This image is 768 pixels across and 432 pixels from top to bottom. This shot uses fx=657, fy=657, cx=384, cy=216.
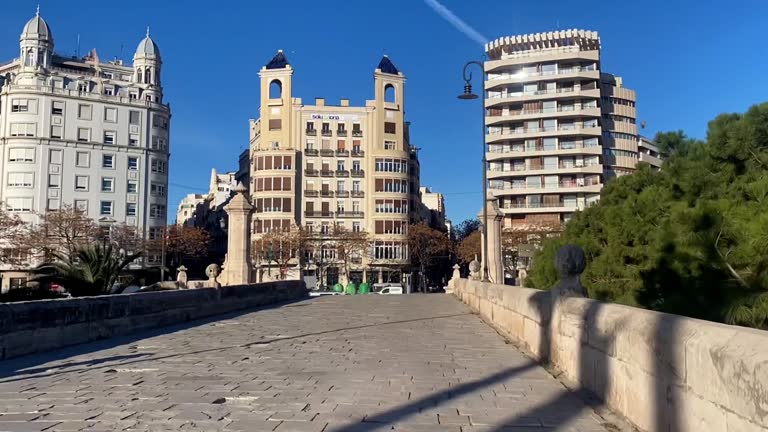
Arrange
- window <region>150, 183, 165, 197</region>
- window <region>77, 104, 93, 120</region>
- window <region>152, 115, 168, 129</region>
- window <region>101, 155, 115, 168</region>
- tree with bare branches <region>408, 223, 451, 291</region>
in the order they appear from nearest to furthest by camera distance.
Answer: window <region>77, 104, 93, 120</region>
window <region>101, 155, 115, 168</region>
window <region>150, 183, 165, 197</region>
tree with bare branches <region>408, 223, 451, 291</region>
window <region>152, 115, 168, 129</region>

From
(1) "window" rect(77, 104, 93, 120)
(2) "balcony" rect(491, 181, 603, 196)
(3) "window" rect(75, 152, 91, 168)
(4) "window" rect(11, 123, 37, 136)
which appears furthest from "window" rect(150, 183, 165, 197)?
(2) "balcony" rect(491, 181, 603, 196)

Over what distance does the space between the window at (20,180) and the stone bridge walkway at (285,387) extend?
205 feet

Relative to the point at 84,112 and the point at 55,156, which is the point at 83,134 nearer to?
the point at 84,112

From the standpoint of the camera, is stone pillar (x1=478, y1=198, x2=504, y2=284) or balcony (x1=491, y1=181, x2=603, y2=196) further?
balcony (x1=491, y1=181, x2=603, y2=196)

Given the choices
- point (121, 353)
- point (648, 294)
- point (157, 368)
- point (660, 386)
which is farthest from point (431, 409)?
point (648, 294)

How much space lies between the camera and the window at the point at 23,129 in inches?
2574

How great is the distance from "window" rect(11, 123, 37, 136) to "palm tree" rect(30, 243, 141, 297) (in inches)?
2226

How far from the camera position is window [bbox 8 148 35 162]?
6525 centimetres

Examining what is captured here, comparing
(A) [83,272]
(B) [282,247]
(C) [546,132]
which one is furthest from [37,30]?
(A) [83,272]

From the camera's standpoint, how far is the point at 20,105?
65688 mm

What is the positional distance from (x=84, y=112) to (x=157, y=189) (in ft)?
34.9

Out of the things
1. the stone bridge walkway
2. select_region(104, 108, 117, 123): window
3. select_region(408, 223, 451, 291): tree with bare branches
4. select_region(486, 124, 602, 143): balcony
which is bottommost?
the stone bridge walkway

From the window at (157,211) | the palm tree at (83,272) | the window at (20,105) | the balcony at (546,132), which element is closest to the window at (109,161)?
the window at (157,211)

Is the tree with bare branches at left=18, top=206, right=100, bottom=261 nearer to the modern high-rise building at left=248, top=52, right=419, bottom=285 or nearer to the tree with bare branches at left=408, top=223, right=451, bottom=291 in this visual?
the modern high-rise building at left=248, top=52, right=419, bottom=285
